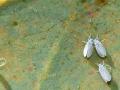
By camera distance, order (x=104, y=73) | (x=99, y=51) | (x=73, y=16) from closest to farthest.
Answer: (x=104, y=73) → (x=99, y=51) → (x=73, y=16)

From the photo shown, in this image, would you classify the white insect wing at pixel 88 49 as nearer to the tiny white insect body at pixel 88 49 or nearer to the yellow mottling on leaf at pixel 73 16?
the tiny white insect body at pixel 88 49

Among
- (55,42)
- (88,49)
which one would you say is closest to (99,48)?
(88,49)

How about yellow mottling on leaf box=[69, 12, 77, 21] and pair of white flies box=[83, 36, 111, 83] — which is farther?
yellow mottling on leaf box=[69, 12, 77, 21]

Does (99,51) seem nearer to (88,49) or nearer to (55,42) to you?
(88,49)

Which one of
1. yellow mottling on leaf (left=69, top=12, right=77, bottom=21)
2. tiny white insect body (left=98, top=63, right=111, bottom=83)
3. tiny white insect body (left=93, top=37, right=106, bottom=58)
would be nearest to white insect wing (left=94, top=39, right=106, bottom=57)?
tiny white insect body (left=93, top=37, right=106, bottom=58)

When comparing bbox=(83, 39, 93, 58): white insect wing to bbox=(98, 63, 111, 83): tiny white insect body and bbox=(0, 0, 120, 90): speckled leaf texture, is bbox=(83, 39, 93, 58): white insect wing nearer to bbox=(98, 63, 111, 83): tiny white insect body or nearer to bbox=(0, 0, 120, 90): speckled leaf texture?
bbox=(0, 0, 120, 90): speckled leaf texture

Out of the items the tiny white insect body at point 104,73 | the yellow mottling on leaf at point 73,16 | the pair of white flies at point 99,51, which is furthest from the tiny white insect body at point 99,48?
the yellow mottling on leaf at point 73,16

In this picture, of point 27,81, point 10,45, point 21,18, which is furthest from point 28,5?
point 27,81
